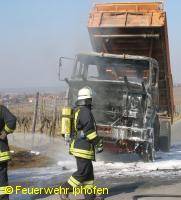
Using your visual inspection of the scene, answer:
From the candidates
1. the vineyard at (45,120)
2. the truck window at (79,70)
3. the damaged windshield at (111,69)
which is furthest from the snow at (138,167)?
the vineyard at (45,120)

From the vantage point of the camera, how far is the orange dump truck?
33.5ft

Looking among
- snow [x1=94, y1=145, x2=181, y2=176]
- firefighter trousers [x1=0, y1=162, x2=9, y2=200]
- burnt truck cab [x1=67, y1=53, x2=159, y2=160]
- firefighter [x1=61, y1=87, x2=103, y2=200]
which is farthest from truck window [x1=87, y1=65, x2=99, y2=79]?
firefighter trousers [x1=0, y1=162, x2=9, y2=200]

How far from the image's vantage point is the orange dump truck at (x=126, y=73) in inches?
402

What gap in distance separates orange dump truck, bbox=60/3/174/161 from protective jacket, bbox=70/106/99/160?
3.66 meters

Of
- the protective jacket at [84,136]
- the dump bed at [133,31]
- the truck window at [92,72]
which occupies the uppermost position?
the dump bed at [133,31]

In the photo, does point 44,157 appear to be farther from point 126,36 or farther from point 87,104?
point 87,104

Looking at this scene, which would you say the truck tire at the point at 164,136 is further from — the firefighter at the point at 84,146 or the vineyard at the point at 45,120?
the firefighter at the point at 84,146

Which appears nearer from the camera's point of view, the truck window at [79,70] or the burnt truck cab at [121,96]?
the burnt truck cab at [121,96]

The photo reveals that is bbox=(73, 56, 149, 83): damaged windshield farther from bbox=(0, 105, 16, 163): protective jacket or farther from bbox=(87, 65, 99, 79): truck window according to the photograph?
bbox=(0, 105, 16, 163): protective jacket

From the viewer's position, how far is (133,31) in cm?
1166

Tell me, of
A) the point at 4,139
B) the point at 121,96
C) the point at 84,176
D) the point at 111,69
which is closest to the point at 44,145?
the point at 111,69

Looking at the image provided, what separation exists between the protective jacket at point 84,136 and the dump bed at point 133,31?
5.25m

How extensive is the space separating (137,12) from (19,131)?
26.7 ft

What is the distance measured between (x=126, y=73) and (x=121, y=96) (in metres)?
0.80
